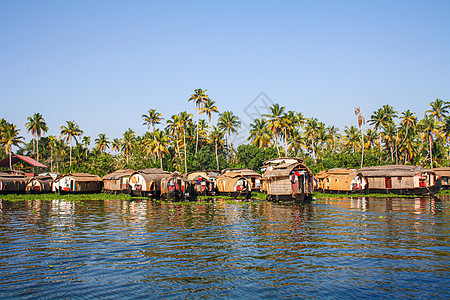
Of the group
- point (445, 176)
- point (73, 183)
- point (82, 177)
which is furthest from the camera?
point (445, 176)

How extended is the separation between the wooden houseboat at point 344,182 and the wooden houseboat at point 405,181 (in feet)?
6.86

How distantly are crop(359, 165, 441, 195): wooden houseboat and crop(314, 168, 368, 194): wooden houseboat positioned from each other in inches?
82.3

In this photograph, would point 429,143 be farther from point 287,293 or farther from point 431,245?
point 287,293

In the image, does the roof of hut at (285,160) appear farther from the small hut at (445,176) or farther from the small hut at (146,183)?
the small hut at (445,176)

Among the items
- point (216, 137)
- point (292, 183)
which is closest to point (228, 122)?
point (216, 137)

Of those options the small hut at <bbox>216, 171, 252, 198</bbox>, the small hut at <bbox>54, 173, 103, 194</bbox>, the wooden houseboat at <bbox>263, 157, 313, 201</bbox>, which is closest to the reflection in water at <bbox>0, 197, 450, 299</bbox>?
the wooden houseboat at <bbox>263, 157, 313, 201</bbox>

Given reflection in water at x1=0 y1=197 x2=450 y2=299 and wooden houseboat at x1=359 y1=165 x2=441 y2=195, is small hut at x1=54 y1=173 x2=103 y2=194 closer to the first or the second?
reflection in water at x1=0 y1=197 x2=450 y2=299

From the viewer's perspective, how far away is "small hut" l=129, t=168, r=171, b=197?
37625 millimetres

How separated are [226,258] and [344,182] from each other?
105 ft

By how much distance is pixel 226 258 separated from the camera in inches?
457

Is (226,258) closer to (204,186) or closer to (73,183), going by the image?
(204,186)

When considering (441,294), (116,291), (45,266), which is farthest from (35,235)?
(441,294)

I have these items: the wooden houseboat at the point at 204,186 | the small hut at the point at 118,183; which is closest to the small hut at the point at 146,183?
the wooden houseboat at the point at 204,186

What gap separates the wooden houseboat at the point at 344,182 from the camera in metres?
40.4
